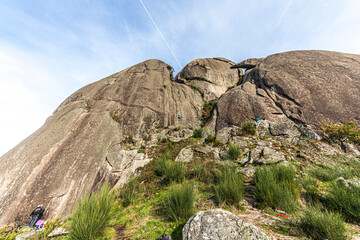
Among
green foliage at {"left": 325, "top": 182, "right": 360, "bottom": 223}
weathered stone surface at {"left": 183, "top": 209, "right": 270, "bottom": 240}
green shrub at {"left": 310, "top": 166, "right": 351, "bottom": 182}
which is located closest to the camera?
weathered stone surface at {"left": 183, "top": 209, "right": 270, "bottom": 240}

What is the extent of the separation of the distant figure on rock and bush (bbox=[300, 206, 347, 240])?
30.4ft

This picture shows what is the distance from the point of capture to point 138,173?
7.54 metres

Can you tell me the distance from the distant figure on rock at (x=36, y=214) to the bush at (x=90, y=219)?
4.95m

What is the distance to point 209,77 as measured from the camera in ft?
66.2

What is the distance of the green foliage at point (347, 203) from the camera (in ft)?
7.80

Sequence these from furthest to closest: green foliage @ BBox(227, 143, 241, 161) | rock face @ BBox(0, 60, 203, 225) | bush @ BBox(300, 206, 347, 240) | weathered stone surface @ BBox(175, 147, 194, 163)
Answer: weathered stone surface @ BBox(175, 147, 194, 163) < green foliage @ BBox(227, 143, 241, 161) < rock face @ BBox(0, 60, 203, 225) < bush @ BBox(300, 206, 347, 240)

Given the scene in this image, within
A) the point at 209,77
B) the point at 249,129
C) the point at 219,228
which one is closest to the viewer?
the point at 219,228

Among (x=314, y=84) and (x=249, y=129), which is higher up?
(x=314, y=84)

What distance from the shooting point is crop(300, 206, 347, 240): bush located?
183cm

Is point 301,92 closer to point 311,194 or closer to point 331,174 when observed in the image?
point 331,174

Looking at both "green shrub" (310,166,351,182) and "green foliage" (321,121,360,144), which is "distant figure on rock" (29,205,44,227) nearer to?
"green shrub" (310,166,351,182)

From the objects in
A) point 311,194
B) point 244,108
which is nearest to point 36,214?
point 311,194

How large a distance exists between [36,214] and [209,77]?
69.5 feet

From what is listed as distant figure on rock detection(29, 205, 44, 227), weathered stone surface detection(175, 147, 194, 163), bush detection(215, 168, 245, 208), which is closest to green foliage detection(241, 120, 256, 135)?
weathered stone surface detection(175, 147, 194, 163)
